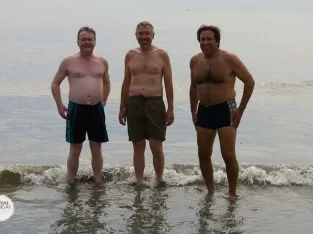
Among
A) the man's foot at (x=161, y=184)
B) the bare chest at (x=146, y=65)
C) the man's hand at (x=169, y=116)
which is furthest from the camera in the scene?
the man's foot at (x=161, y=184)

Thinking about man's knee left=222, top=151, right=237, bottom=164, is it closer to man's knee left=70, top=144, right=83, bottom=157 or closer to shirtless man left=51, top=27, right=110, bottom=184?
shirtless man left=51, top=27, right=110, bottom=184

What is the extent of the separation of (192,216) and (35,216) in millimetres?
1719

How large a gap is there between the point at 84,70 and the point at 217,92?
67.4 inches

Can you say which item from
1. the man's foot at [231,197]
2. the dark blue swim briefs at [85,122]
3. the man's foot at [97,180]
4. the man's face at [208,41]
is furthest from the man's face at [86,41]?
the man's foot at [231,197]

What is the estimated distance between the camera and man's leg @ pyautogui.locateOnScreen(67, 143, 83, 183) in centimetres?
733

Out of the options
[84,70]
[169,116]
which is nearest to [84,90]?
[84,70]

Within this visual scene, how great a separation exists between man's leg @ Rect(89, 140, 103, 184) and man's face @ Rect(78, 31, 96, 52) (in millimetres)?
1193

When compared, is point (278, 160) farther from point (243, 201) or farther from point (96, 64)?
point (96, 64)

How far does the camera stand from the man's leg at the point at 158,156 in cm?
728

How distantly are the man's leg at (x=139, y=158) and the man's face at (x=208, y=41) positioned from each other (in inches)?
62.5

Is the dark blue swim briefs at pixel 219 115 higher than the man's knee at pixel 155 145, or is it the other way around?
the dark blue swim briefs at pixel 219 115

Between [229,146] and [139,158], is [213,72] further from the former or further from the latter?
[139,158]

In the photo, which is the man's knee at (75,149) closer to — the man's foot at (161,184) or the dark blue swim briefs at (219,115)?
the man's foot at (161,184)

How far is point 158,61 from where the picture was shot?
7.06 metres
